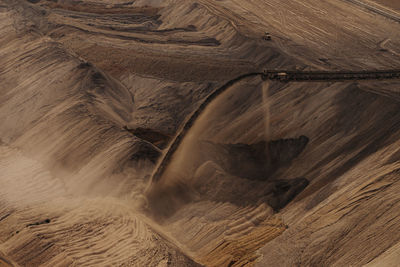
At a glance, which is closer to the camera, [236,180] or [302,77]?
[236,180]

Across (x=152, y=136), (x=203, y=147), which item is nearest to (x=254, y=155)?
(x=203, y=147)

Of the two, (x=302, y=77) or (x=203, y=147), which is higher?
(x=302, y=77)

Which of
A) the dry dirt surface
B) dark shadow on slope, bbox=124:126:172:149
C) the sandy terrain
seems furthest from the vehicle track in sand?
the sandy terrain

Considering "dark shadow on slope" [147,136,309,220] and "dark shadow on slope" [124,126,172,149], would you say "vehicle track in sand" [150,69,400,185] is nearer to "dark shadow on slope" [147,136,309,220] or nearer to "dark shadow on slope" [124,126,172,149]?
"dark shadow on slope" [124,126,172,149]

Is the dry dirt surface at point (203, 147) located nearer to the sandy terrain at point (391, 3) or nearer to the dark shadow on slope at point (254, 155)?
the dark shadow on slope at point (254, 155)

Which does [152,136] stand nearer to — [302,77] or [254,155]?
[254,155]

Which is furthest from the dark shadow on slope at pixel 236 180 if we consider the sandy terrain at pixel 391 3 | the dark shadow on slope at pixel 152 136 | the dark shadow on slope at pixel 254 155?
the sandy terrain at pixel 391 3

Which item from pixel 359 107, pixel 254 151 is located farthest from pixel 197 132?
pixel 359 107

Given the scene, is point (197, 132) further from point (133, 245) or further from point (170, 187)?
point (133, 245)
